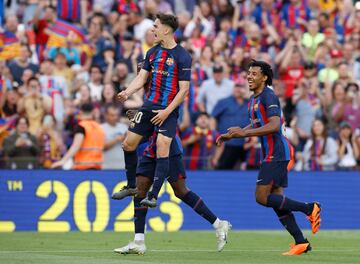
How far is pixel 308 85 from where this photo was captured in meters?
23.2

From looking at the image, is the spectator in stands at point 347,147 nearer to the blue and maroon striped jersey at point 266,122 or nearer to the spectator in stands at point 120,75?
the spectator in stands at point 120,75

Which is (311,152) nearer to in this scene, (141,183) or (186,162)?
(186,162)

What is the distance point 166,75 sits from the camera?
13.6 m

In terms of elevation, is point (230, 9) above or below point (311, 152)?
above

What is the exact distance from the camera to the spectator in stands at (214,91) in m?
22.6

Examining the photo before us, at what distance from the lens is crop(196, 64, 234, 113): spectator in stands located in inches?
888

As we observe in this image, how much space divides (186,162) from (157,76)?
7.76 m

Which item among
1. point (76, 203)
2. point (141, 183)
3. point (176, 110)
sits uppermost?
point (176, 110)

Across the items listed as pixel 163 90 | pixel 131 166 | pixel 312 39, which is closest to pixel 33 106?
pixel 312 39

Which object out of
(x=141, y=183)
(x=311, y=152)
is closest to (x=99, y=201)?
(x=311, y=152)

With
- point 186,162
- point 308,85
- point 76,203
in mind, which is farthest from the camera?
point 308,85

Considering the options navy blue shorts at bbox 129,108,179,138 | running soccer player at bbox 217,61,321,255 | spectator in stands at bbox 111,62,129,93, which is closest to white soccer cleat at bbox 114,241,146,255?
navy blue shorts at bbox 129,108,179,138

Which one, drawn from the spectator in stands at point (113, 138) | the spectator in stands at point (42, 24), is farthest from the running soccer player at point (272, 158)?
the spectator in stands at point (42, 24)

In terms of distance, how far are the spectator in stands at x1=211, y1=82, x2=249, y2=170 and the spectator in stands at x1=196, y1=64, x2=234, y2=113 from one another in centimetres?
66
